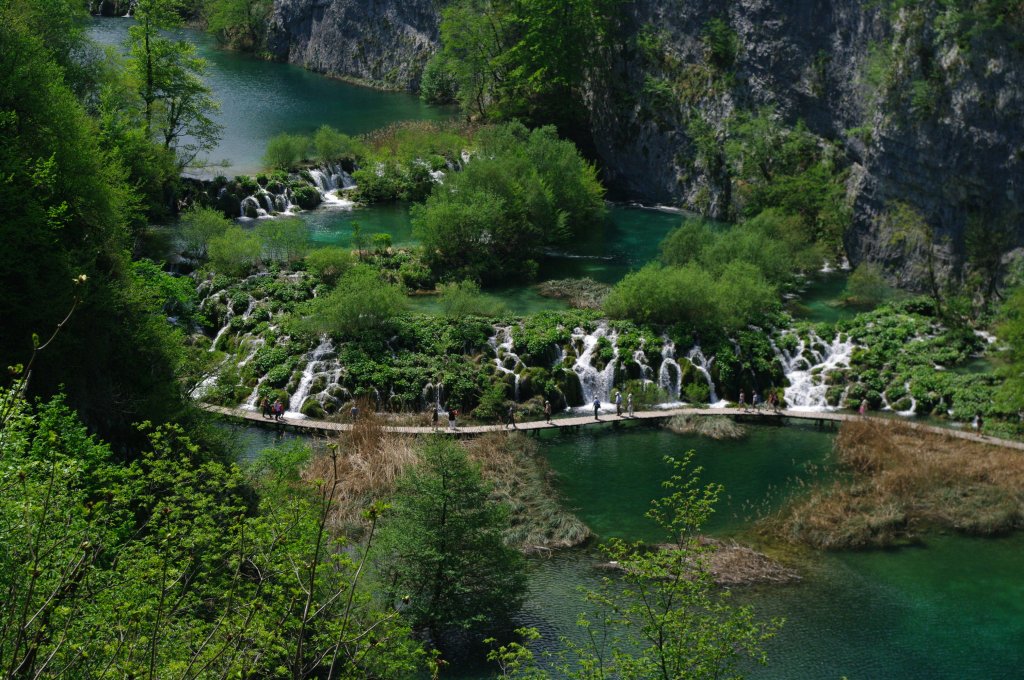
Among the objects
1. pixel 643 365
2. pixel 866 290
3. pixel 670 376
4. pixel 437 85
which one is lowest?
pixel 670 376

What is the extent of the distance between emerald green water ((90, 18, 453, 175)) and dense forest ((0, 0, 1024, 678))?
732 centimetres

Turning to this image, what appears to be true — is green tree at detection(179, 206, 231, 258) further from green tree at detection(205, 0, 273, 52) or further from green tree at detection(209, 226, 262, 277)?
green tree at detection(205, 0, 273, 52)

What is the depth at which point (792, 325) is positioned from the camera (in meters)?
Answer: 46.9

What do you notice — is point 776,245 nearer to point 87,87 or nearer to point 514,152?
point 514,152

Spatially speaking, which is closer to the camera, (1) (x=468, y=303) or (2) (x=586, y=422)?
(2) (x=586, y=422)

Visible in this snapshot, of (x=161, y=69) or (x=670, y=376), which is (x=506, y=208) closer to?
(x=670, y=376)

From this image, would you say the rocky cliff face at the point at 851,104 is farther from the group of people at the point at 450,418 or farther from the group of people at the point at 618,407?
the group of people at the point at 450,418

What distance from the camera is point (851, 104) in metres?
61.7

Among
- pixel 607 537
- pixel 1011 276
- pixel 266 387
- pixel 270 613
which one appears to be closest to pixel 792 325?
pixel 1011 276

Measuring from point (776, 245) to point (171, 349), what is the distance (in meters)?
32.4

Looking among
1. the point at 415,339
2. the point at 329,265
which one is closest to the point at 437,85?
the point at 329,265

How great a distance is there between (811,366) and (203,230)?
100ft

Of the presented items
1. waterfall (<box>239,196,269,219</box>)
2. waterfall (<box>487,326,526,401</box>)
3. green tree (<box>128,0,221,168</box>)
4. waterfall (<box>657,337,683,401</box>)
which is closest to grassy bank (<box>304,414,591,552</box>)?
waterfall (<box>487,326,526,401</box>)

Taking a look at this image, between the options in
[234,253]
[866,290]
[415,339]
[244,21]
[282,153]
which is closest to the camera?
[415,339]
